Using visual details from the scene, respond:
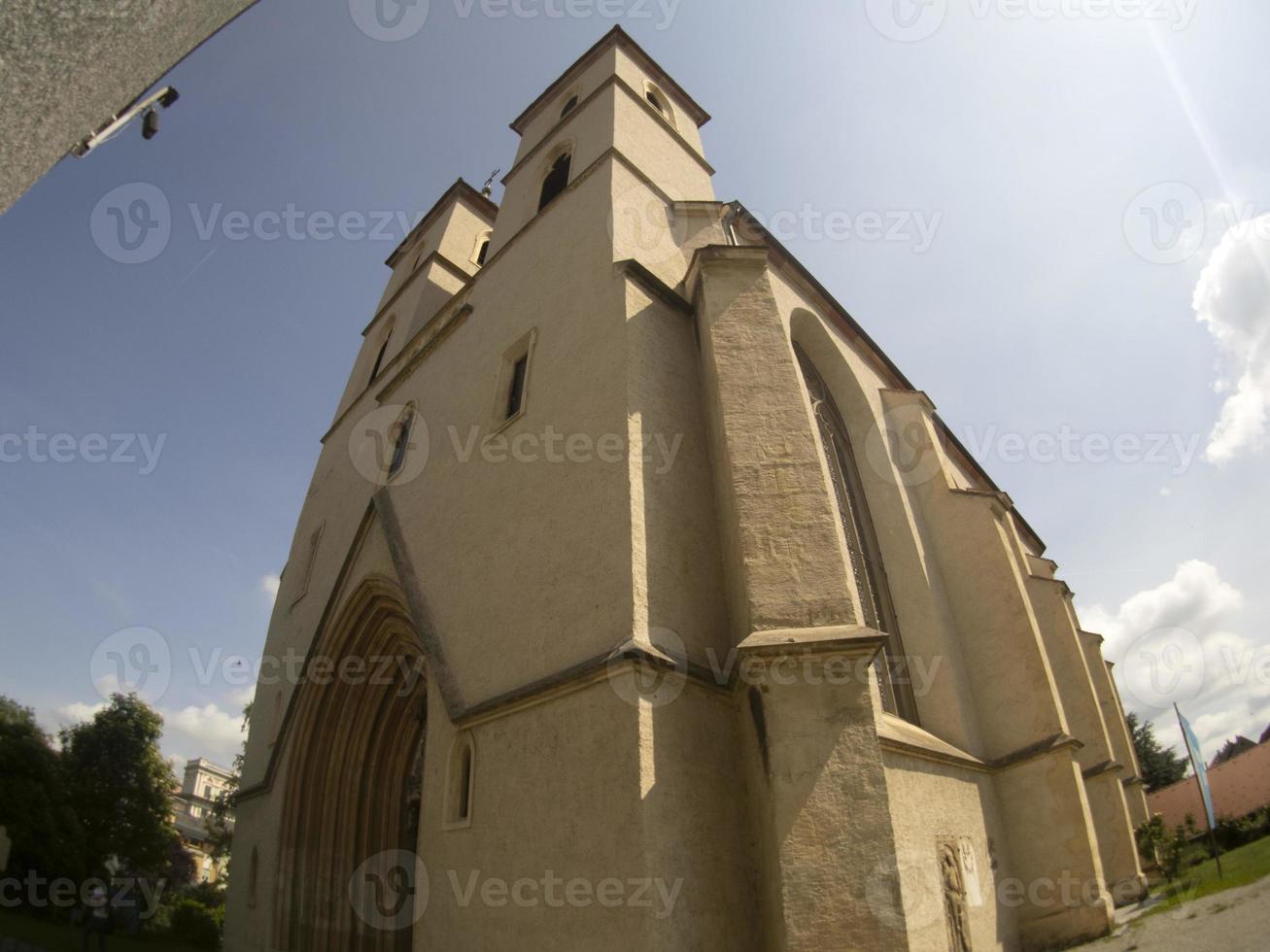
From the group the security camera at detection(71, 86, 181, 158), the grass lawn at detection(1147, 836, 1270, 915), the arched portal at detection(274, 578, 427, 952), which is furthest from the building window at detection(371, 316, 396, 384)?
the grass lawn at detection(1147, 836, 1270, 915)

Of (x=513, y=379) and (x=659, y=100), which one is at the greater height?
(x=659, y=100)

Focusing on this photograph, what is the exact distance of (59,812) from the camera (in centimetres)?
2098

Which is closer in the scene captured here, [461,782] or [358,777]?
[461,782]

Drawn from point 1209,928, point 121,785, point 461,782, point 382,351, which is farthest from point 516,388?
point 121,785

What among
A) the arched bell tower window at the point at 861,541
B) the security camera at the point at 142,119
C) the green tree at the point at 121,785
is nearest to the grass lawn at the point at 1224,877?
the arched bell tower window at the point at 861,541

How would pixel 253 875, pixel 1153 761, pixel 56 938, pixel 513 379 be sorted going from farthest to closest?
pixel 1153 761
pixel 56 938
pixel 253 875
pixel 513 379

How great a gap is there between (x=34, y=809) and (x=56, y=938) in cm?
927

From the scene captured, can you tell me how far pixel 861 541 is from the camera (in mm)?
10016

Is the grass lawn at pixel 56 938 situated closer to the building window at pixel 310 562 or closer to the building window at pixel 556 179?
the building window at pixel 310 562

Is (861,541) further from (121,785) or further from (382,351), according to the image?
(121,785)

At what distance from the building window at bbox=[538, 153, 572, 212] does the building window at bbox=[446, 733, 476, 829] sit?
1017 centimetres

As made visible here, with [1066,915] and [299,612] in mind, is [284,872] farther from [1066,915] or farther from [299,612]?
[1066,915]

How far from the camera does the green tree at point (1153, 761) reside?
1447 inches

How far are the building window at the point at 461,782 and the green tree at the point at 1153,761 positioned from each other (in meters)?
42.5
